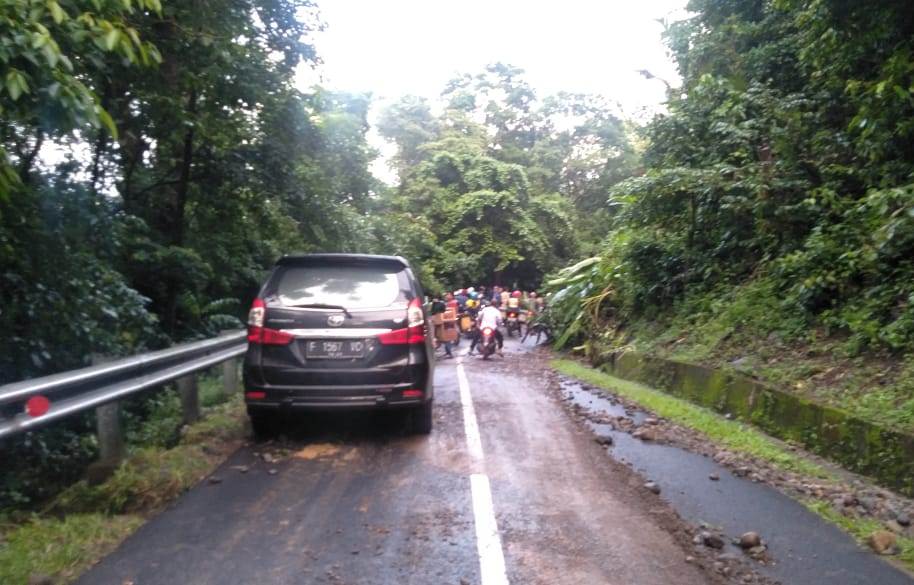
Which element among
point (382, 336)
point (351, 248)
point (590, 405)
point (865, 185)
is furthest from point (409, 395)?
point (351, 248)

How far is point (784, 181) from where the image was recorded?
39.3 feet

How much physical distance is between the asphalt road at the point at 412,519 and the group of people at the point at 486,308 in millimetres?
9679

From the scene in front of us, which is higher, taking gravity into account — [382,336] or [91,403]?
[382,336]

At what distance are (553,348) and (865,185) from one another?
11.9 metres

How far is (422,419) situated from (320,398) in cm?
124

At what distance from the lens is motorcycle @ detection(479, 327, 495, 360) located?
18.7m

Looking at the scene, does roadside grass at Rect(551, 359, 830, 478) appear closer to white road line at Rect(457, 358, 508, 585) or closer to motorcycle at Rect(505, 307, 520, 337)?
white road line at Rect(457, 358, 508, 585)

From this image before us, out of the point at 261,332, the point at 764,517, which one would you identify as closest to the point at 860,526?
the point at 764,517

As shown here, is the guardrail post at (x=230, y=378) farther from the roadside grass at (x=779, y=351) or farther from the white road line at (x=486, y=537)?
the roadside grass at (x=779, y=351)

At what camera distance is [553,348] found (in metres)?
22.0

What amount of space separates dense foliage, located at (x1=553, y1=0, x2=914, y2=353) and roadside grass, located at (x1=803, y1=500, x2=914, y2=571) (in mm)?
2861

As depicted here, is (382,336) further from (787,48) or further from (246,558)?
(787,48)

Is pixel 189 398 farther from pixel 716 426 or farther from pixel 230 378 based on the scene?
pixel 716 426

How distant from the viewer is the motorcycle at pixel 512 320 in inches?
1077
